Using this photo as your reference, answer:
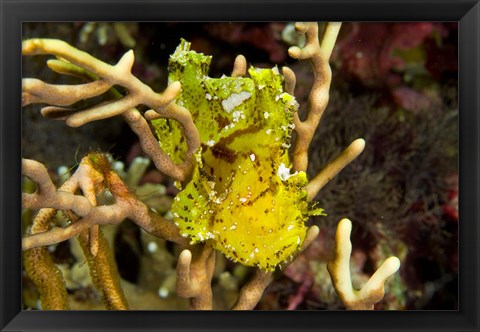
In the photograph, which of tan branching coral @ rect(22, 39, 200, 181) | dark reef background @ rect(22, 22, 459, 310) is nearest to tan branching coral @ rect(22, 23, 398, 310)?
tan branching coral @ rect(22, 39, 200, 181)

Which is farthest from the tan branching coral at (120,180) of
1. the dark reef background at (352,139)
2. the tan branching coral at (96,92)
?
the dark reef background at (352,139)

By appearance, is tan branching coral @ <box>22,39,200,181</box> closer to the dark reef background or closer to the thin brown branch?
the thin brown branch

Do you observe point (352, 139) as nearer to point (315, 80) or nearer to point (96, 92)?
point (315, 80)

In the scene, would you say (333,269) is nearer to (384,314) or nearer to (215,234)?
(384,314)

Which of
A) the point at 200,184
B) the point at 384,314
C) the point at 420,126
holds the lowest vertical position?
the point at 384,314
